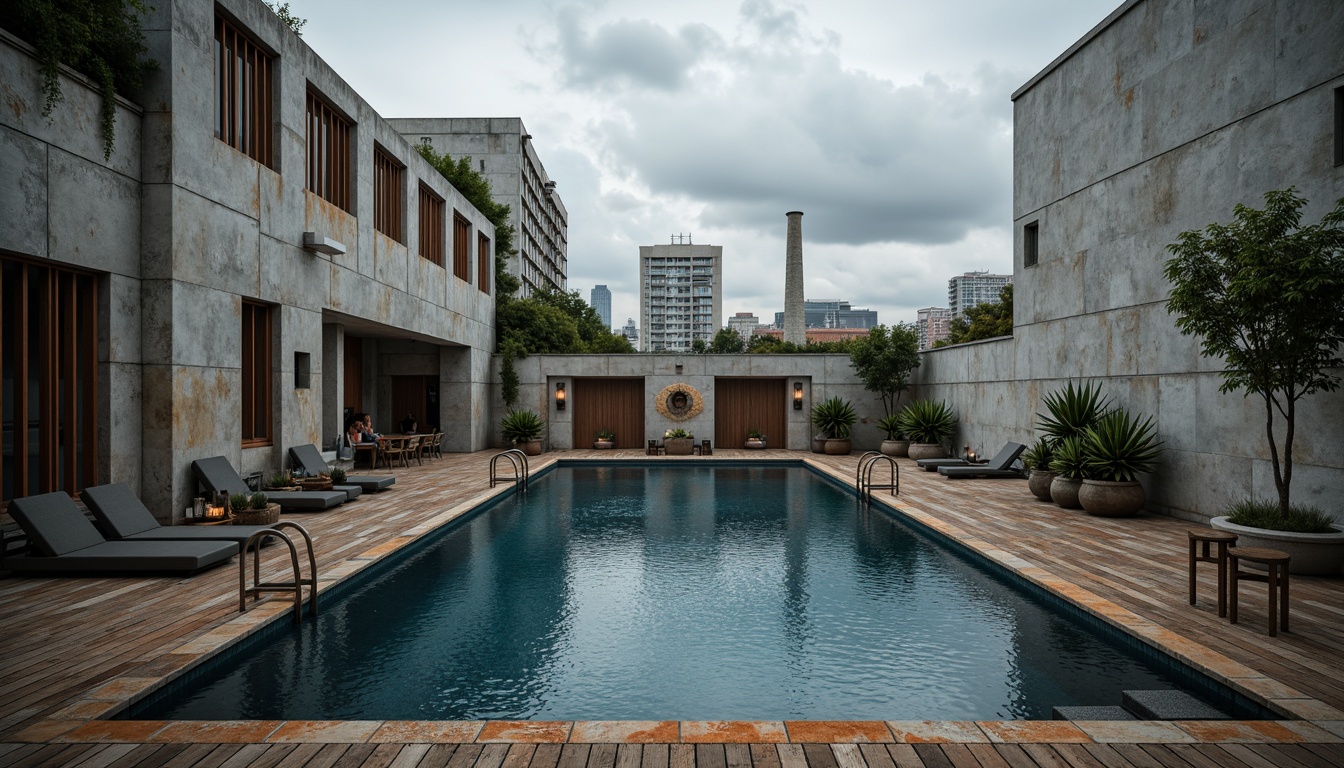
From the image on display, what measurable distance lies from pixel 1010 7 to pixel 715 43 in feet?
29.0

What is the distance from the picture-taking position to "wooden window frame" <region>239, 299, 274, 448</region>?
10727 millimetres

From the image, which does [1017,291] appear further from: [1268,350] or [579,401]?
[579,401]

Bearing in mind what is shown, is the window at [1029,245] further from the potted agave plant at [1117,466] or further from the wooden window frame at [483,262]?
the wooden window frame at [483,262]

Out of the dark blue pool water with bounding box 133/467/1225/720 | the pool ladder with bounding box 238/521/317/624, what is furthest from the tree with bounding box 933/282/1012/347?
the pool ladder with bounding box 238/521/317/624

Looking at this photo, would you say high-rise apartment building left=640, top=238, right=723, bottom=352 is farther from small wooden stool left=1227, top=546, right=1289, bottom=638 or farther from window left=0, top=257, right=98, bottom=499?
small wooden stool left=1227, top=546, right=1289, bottom=638

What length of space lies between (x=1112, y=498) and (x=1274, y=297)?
3.83 metres

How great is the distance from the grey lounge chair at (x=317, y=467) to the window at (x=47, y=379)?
3412 millimetres

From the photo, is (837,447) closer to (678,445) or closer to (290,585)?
(678,445)

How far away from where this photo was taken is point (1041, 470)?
450 inches

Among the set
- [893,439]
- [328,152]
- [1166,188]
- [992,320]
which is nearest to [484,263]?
[328,152]

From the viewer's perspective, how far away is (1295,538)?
6422 mm

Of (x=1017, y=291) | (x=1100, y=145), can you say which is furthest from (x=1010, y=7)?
(x=1017, y=291)

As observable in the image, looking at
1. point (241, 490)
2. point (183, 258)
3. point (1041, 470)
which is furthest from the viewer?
point (1041, 470)

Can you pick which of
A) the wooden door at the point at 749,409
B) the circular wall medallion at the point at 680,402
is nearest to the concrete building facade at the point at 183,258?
the circular wall medallion at the point at 680,402
